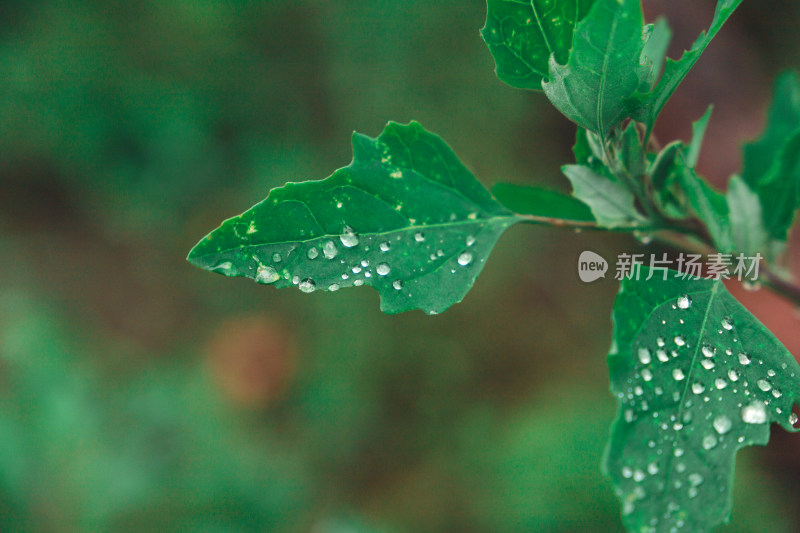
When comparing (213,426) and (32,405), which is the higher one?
(32,405)

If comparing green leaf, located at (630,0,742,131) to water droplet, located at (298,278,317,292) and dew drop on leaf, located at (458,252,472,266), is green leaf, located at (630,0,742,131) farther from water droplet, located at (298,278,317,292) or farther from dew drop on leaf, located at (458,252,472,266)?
water droplet, located at (298,278,317,292)

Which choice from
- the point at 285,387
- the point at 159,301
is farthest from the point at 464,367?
the point at 159,301

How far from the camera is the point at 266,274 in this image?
834mm

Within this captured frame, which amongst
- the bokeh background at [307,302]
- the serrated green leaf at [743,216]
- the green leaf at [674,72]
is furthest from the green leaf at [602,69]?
the bokeh background at [307,302]

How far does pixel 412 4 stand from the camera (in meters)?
3.39

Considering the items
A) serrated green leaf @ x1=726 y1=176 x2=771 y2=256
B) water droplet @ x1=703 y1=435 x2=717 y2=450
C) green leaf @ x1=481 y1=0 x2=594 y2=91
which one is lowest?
water droplet @ x1=703 y1=435 x2=717 y2=450

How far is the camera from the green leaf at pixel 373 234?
839 millimetres

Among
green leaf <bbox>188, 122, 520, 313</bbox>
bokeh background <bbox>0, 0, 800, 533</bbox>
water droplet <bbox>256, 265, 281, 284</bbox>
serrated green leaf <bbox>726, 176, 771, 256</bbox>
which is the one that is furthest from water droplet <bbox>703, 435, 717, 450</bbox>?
bokeh background <bbox>0, 0, 800, 533</bbox>

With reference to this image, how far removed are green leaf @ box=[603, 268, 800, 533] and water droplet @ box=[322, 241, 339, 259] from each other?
0.42 metres

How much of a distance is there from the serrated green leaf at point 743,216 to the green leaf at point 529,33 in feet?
1.54

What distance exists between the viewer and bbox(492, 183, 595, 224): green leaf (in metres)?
1.16

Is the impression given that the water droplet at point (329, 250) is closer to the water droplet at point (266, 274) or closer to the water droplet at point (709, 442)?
the water droplet at point (266, 274)

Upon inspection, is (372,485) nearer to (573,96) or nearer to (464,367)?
(464,367)

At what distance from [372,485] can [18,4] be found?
359 cm
